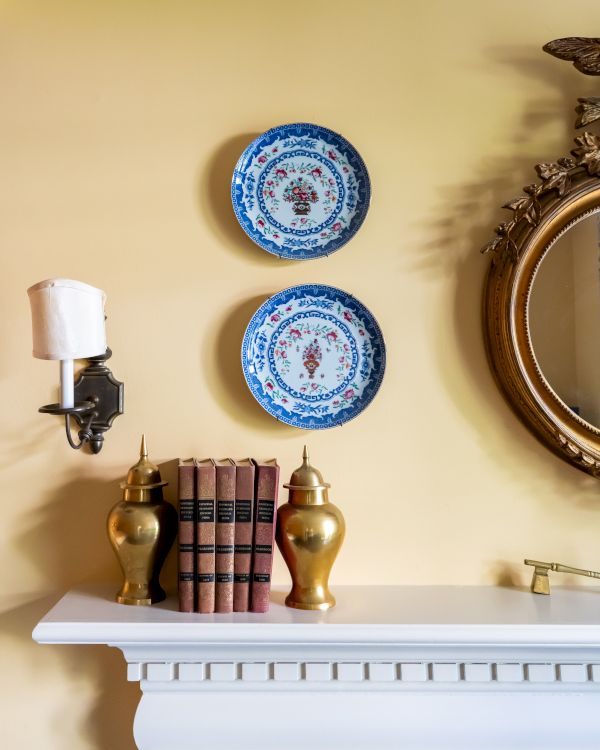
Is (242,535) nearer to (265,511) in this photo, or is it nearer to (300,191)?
(265,511)

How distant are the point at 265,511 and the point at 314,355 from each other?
0.32 meters

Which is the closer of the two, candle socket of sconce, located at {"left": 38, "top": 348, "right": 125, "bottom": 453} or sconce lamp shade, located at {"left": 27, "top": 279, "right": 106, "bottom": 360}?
sconce lamp shade, located at {"left": 27, "top": 279, "right": 106, "bottom": 360}

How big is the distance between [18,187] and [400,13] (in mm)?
849

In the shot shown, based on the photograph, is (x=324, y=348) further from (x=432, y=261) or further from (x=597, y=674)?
(x=597, y=674)

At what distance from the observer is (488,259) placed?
123 cm

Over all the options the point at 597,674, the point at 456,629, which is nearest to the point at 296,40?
the point at 456,629

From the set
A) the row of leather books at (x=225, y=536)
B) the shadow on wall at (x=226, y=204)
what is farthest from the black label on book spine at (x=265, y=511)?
the shadow on wall at (x=226, y=204)

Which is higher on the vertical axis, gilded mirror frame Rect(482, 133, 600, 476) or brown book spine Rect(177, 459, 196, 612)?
gilded mirror frame Rect(482, 133, 600, 476)

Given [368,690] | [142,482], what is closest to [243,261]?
[142,482]

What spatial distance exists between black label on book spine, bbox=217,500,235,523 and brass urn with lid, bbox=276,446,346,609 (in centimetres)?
9

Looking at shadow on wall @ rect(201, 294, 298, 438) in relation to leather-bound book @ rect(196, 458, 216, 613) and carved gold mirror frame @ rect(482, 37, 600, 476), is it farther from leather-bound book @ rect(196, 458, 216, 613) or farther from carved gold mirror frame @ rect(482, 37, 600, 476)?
carved gold mirror frame @ rect(482, 37, 600, 476)

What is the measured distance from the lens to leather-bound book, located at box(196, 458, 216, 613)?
104 cm

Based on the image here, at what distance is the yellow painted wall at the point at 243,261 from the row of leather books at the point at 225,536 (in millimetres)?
137

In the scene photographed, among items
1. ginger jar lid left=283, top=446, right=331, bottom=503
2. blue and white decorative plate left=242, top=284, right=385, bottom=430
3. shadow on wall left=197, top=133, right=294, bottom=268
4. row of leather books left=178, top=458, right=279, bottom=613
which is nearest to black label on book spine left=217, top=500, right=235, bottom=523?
row of leather books left=178, top=458, right=279, bottom=613
